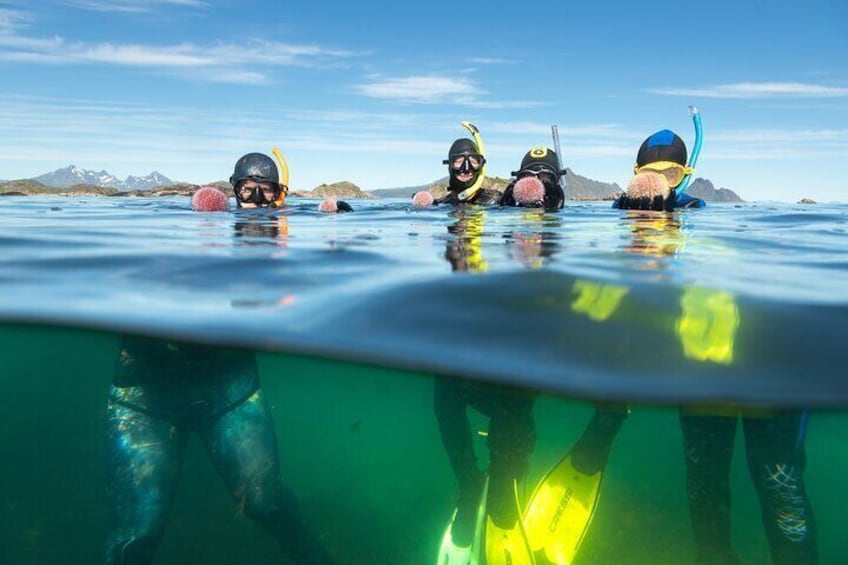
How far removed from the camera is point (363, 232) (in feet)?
28.1

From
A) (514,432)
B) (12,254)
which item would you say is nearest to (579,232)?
(514,432)

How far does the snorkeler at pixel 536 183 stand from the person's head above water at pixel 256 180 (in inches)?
213

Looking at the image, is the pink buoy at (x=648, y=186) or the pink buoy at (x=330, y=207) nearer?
the pink buoy at (x=648, y=186)

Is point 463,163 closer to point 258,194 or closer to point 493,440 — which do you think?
point 258,194

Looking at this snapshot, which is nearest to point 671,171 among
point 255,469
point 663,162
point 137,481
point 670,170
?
point 670,170

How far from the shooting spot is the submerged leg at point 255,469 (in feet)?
16.0

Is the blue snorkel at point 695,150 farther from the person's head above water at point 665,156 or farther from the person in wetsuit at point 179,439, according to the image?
the person in wetsuit at point 179,439

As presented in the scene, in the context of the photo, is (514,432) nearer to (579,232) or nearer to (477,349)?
(477,349)

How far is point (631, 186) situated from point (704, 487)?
6.76 meters

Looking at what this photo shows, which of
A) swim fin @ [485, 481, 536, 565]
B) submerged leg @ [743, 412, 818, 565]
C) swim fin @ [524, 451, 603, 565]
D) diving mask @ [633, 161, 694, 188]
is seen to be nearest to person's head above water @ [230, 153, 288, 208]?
diving mask @ [633, 161, 694, 188]

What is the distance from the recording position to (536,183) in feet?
42.1

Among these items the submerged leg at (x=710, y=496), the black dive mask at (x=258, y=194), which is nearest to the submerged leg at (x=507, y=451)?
the submerged leg at (x=710, y=496)

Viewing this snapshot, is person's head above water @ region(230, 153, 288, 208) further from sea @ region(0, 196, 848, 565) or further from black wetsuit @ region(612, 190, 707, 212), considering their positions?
black wetsuit @ region(612, 190, 707, 212)

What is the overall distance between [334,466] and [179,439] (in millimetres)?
13798
